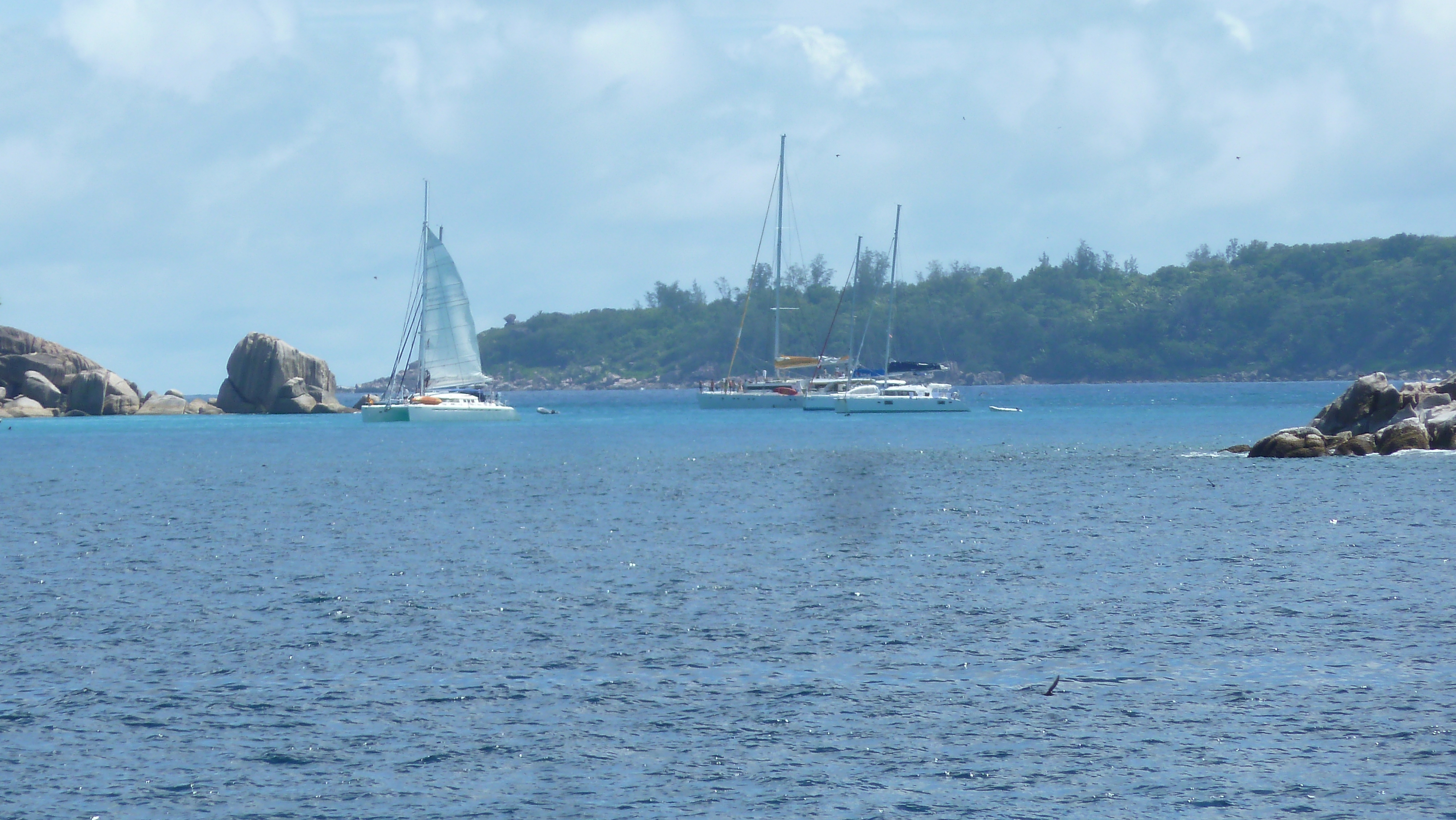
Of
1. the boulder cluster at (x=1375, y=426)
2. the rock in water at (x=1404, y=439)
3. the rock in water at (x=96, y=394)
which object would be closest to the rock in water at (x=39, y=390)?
the rock in water at (x=96, y=394)

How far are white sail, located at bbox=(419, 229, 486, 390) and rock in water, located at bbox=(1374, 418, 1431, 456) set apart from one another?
63.9 m

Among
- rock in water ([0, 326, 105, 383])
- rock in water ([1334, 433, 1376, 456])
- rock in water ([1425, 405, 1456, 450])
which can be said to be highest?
rock in water ([0, 326, 105, 383])

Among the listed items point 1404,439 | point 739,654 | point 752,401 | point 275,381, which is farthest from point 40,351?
point 739,654

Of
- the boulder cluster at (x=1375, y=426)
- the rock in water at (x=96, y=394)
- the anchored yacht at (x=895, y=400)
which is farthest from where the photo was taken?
the rock in water at (x=96, y=394)

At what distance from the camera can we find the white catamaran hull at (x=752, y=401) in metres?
138

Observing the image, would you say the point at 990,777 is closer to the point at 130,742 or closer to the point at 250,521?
the point at 130,742

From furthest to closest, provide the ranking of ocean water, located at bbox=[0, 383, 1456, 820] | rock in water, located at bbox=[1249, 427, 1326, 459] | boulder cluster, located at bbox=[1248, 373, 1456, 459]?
1. rock in water, located at bbox=[1249, 427, 1326, 459]
2. boulder cluster, located at bbox=[1248, 373, 1456, 459]
3. ocean water, located at bbox=[0, 383, 1456, 820]

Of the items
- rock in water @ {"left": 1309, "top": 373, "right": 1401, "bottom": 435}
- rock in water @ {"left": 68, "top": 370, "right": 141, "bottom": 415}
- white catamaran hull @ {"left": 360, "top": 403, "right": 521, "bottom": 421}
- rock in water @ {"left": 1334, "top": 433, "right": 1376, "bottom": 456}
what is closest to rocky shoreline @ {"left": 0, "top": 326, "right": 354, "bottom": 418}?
rock in water @ {"left": 68, "top": 370, "right": 141, "bottom": 415}

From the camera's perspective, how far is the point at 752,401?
461ft

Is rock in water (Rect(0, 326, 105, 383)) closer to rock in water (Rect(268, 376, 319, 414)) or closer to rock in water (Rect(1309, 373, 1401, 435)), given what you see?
rock in water (Rect(268, 376, 319, 414))

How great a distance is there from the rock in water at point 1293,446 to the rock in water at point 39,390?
119586mm

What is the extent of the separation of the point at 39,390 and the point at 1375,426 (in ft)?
406

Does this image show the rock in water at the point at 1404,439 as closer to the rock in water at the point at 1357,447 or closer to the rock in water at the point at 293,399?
the rock in water at the point at 1357,447

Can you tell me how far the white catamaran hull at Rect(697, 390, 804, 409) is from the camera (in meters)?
138
